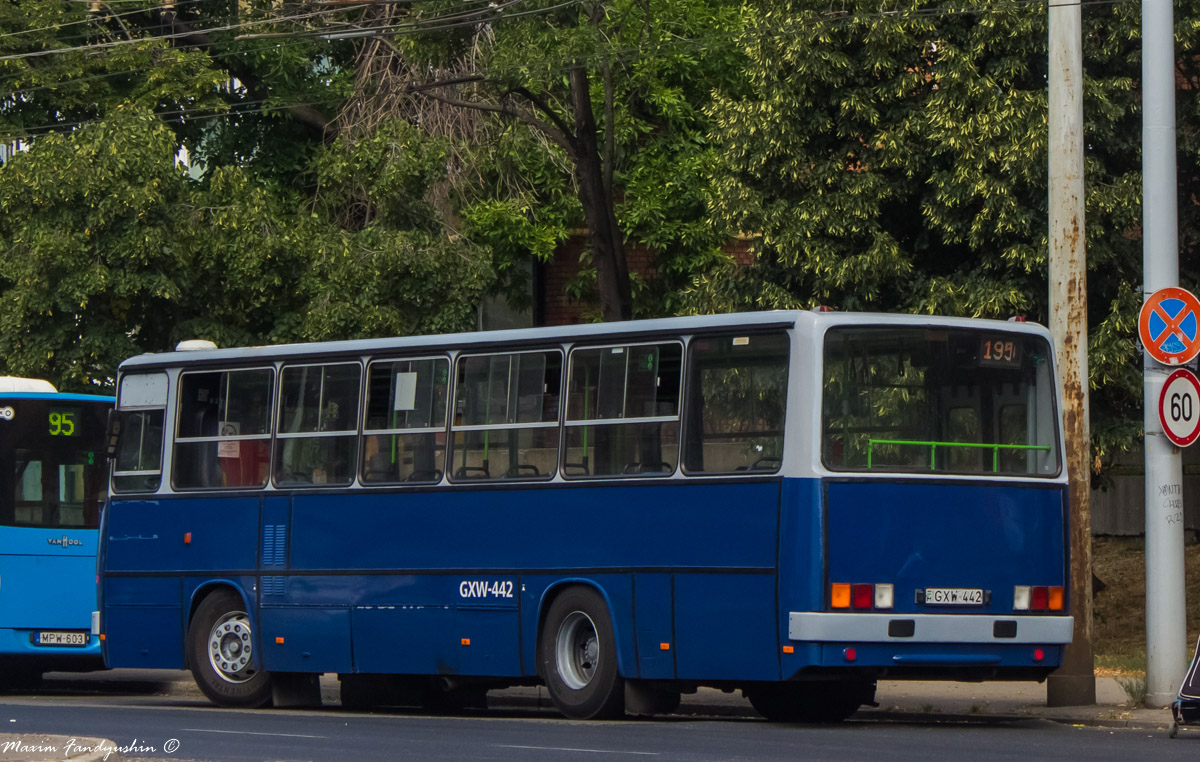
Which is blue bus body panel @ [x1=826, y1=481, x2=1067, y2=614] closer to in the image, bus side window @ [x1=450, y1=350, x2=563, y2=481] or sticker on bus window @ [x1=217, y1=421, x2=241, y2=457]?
bus side window @ [x1=450, y1=350, x2=563, y2=481]

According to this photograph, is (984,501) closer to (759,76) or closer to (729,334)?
(729,334)

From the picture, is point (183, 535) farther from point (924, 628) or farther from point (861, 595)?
point (924, 628)

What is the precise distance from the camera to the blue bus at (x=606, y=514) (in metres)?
12.6

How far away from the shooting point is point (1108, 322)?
19094mm

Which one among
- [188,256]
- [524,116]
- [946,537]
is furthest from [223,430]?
[524,116]

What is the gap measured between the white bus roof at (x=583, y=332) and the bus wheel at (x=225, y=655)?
2.09 m

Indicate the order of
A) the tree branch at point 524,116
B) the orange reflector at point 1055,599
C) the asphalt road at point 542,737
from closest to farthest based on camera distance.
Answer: the asphalt road at point 542,737
the orange reflector at point 1055,599
the tree branch at point 524,116

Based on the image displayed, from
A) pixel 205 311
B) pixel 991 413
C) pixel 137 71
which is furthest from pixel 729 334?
pixel 137 71

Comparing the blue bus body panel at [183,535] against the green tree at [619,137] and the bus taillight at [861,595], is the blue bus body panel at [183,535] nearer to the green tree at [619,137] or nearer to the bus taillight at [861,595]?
the bus taillight at [861,595]

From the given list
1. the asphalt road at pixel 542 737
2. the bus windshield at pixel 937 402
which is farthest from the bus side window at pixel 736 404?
the asphalt road at pixel 542 737

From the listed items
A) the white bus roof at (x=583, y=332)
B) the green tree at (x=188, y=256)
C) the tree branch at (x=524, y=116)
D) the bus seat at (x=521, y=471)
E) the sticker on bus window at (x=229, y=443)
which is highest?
the tree branch at (x=524, y=116)

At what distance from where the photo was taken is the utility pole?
14531 millimetres

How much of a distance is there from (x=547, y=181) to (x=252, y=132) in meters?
4.87

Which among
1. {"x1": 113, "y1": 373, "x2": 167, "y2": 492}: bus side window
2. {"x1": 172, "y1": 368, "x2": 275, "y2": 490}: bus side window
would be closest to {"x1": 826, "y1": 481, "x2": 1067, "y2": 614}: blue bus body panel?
{"x1": 172, "y1": 368, "x2": 275, "y2": 490}: bus side window
